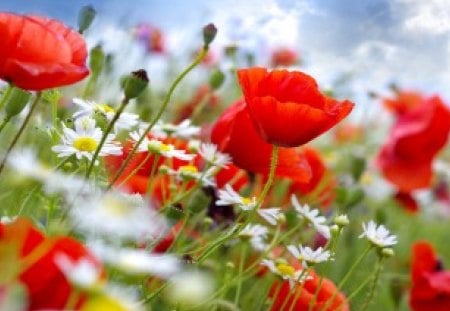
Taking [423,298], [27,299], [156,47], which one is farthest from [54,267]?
[156,47]

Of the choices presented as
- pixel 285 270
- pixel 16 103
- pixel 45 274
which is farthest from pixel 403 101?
pixel 45 274

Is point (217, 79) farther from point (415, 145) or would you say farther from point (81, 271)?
point (81, 271)

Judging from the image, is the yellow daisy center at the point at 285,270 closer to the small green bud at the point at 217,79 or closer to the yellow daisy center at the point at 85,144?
the yellow daisy center at the point at 85,144

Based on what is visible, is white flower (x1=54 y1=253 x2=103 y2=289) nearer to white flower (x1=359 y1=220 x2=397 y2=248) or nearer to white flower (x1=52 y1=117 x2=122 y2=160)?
white flower (x1=52 y1=117 x2=122 y2=160)

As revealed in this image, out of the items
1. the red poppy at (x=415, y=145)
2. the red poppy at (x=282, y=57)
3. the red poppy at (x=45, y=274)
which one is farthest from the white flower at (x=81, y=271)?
the red poppy at (x=282, y=57)

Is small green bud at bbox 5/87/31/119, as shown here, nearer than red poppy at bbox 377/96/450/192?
Yes

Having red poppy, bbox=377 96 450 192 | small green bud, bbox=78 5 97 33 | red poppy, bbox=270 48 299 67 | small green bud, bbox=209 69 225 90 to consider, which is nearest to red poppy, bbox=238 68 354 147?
small green bud, bbox=78 5 97 33
